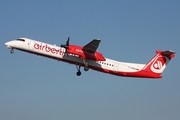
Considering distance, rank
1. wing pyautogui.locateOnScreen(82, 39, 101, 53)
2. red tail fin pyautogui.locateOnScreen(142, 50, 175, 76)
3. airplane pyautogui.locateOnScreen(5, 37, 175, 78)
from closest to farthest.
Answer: wing pyautogui.locateOnScreen(82, 39, 101, 53) → airplane pyautogui.locateOnScreen(5, 37, 175, 78) → red tail fin pyautogui.locateOnScreen(142, 50, 175, 76)

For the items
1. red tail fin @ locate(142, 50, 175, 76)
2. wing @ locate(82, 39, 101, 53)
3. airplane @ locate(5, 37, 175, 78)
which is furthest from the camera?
red tail fin @ locate(142, 50, 175, 76)

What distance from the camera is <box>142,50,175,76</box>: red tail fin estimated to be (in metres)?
53.2

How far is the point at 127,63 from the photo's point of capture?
2094 inches

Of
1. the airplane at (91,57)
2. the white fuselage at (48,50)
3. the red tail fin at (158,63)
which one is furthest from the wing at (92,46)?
the red tail fin at (158,63)

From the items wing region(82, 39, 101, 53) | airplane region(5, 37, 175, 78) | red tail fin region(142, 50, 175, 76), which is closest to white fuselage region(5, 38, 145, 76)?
airplane region(5, 37, 175, 78)

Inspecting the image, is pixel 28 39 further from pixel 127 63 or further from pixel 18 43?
pixel 127 63

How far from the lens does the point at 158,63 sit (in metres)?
53.6

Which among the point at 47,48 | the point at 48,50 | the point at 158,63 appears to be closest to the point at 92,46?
the point at 48,50

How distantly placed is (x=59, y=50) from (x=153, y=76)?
Result: 1250 centimetres

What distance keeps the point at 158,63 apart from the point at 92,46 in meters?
9.61

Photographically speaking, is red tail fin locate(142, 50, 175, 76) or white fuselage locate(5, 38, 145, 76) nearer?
white fuselage locate(5, 38, 145, 76)

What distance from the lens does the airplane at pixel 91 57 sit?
5053 centimetres

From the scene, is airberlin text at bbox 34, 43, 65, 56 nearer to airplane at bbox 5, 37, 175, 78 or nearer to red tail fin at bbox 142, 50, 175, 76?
airplane at bbox 5, 37, 175, 78

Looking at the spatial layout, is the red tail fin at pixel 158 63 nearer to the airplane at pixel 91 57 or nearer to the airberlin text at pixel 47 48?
the airplane at pixel 91 57
